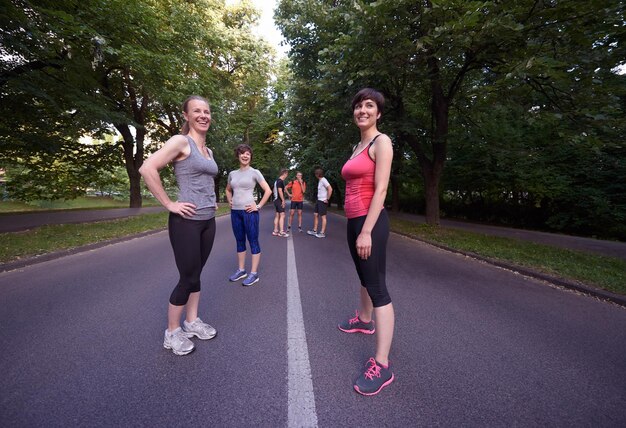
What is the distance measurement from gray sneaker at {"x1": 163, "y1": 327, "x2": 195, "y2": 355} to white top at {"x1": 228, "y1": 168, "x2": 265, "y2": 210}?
2076 mm

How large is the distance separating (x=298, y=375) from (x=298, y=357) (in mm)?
231

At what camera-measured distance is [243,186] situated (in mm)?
4133

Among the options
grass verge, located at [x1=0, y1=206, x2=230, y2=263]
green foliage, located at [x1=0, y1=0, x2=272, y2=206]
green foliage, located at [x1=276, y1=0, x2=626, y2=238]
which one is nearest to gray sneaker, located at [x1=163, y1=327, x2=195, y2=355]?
grass verge, located at [x1=0, y1=206, x2=230, y2=263]

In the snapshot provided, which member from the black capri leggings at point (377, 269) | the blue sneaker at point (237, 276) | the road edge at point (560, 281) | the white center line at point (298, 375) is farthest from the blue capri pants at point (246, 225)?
the road edge at point (560, 281)

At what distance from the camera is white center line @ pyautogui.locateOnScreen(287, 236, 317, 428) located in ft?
5.59

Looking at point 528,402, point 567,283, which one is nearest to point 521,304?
point 567,283

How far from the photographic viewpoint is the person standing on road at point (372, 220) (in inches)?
77.1

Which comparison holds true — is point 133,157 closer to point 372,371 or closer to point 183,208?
point 183,208

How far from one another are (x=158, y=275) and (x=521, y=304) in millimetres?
5653

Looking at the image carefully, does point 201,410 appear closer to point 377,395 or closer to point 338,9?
point 377,395

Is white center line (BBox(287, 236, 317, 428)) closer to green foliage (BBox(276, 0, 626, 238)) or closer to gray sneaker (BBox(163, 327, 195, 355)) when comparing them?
gray sneaker (BBox(163, 327, 195, 355))

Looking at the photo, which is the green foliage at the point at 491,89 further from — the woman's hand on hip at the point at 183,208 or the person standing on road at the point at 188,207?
the woman's hand on hip at the point at 183,208

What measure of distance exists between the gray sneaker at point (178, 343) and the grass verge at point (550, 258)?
600cm

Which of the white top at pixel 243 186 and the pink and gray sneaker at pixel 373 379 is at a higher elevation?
the white top at pixel 243 186
